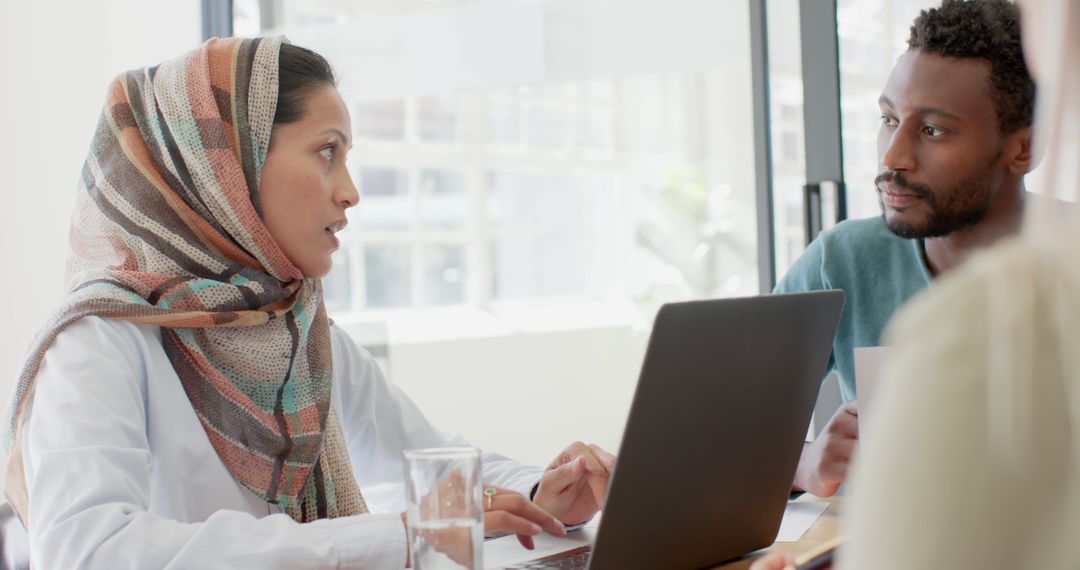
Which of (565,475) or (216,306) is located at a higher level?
(216,306)

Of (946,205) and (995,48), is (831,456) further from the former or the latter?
(995,48)

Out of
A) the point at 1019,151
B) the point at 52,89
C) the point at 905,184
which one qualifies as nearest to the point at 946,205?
the point at 905,184

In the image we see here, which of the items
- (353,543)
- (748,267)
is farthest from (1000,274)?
(748,267)

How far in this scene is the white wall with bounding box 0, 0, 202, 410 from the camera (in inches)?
130

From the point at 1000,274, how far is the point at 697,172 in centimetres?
229

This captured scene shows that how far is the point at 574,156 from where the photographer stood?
2.83 m

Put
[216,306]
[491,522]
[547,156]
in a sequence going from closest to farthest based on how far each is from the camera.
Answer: [491,522]
[216,306]
[547,156]

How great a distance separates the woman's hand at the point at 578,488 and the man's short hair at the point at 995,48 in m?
1.00

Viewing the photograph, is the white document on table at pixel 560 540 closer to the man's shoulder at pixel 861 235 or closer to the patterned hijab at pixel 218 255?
the patterned hijab at pixel 218 255

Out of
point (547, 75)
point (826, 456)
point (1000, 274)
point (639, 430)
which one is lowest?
point (826, 456)

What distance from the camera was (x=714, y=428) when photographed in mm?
898

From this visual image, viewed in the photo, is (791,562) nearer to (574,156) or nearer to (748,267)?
(748,267)

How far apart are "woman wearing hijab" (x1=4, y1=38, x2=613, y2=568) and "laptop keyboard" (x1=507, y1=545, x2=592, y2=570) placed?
5 cm

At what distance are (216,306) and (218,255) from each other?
0.09 meters
